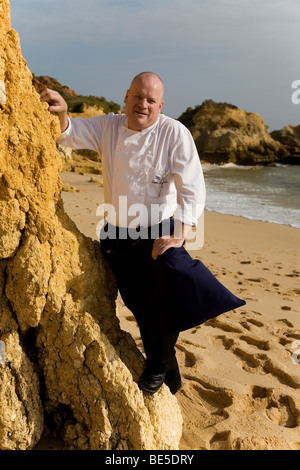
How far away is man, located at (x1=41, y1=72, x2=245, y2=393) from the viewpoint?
98.7 inches

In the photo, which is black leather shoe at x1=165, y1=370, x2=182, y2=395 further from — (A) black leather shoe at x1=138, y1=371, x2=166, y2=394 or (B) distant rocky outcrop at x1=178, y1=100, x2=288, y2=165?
(B) distant rocky outcrop at x1=178, y1=100, x2=288, y2=165

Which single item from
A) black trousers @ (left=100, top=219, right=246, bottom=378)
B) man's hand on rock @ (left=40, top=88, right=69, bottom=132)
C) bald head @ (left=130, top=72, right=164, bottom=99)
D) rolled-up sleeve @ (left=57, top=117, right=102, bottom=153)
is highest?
bald head @ (left=130, top=72, right=164, bottom=99)

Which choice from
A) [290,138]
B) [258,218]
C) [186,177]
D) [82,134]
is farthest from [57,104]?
[290,138]

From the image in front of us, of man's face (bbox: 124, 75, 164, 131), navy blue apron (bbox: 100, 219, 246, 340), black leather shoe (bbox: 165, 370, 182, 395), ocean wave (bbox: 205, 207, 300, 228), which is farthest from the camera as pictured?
ocean wave (bbox: 205, 207, 300, 228)

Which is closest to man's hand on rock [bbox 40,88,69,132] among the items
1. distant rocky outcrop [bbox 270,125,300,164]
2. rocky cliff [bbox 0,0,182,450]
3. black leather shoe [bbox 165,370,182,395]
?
rocky cliff [bbox 0,0,182,450]

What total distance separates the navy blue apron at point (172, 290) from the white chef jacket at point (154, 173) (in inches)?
4.6

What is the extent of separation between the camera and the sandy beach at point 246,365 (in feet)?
9.66

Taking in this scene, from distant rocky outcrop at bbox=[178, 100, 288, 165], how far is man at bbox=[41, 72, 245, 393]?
37.2 metres

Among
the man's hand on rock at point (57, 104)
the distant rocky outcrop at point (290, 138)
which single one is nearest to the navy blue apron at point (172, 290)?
the man's hand on rock at point (57, 104)

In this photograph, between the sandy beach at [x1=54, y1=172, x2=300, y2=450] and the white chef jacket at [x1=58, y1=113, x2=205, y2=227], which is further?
the sandy beach at [x1=54, y1=172, x2=300, y2=450]

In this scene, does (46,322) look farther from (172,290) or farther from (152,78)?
(152,78)

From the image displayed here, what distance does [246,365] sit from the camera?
12.6ft

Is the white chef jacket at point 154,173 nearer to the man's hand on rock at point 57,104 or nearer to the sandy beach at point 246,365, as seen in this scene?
the man's hand on rock at point 57,104

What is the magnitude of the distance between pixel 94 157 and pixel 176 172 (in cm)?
1915
